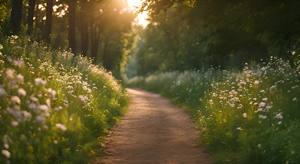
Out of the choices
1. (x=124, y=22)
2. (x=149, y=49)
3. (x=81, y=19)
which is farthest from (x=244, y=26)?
(x=149, y=49)

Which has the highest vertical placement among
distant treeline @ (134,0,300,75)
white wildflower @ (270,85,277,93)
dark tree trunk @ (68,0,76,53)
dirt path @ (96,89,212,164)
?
dark tree trunk @ (68,0,76,53)

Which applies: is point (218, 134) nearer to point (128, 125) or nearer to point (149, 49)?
point (128, 125)

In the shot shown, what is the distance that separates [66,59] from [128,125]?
10.5 feet

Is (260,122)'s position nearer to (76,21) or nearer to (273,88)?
(273,88)

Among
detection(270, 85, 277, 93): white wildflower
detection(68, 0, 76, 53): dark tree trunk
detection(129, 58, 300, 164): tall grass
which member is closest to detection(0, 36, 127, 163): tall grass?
detection(129, 58, 300, 164): tall grass

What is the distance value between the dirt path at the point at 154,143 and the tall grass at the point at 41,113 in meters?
0.55

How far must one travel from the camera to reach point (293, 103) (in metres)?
12.5

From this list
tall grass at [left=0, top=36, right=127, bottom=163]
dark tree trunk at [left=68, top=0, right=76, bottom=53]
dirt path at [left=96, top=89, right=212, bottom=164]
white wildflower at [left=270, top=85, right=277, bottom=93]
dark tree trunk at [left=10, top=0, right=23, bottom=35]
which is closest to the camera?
tall grass at [left=0, top=36, right=127, bottom=163]

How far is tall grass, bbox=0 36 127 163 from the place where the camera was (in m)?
8.34

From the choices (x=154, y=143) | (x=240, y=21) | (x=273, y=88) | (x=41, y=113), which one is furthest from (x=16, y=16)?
(x=41, y=113)

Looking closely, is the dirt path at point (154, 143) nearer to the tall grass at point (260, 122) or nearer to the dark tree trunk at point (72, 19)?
the tall grass at point (260, 122)

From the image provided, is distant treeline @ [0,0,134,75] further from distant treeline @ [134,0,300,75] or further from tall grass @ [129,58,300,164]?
tall grass @ [129,58,300,164]

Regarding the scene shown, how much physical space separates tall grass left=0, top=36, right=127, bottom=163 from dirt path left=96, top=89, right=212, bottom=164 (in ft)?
1.81

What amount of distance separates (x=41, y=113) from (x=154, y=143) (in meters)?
7.67
